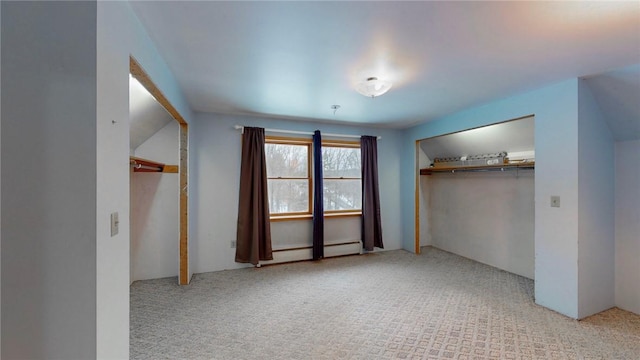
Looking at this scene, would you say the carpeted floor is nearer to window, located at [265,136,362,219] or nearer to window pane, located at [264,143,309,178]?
window, located at [265,136,362,219]

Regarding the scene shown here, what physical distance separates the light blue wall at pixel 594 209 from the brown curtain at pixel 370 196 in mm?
2549

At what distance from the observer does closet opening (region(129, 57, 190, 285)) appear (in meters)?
3.25

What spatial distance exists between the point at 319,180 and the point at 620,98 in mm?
3447

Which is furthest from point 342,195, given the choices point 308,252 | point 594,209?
point 594,209

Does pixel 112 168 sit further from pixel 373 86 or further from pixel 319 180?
pixel 319 180

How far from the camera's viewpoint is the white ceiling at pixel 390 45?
1506 mm

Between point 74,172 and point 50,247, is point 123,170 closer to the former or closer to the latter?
point 74,172

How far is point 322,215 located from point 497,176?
2768mm

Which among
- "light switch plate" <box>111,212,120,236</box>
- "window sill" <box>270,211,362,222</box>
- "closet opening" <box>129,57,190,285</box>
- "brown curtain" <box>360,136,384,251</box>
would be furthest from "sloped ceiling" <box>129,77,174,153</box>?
"brown curtain" <box>360,136,384,251</box>

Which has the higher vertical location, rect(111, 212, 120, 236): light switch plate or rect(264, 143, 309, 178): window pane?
rect(264, 143, 309, 178): window pane

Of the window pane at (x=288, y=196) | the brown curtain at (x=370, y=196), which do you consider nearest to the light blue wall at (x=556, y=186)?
the brown curtain at (x=370, y=196)

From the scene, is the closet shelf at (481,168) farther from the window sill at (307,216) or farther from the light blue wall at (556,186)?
the window sill at (307,216)

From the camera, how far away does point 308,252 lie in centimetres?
424

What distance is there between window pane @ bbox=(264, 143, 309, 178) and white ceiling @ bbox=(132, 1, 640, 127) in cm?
127
